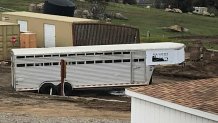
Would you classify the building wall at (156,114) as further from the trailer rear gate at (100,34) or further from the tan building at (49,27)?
the tan building at (49,27)

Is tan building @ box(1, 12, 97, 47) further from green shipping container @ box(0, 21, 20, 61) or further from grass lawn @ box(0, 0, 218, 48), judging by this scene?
grass lawn @ box(0, 0, 218, 48)

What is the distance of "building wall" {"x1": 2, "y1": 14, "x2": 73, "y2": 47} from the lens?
34656 millimetres

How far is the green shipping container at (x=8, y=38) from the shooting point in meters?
34.9

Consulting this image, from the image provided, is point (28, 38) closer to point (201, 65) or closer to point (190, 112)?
point (201, 65)

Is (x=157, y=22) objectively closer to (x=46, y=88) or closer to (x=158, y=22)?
(x=158, y=22)

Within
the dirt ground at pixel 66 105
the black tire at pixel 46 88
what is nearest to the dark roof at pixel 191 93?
the dirt ground at pixel 66 105

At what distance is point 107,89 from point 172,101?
1534cm

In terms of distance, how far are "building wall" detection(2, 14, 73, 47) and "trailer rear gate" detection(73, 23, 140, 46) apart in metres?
0.57

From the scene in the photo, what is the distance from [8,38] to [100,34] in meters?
6.33

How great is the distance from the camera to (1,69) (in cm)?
3422

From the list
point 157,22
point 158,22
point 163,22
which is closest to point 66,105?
point 157,22

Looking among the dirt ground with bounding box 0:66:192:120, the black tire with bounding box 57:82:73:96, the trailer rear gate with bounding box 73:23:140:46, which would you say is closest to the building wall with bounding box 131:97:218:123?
the dirt ground with bounding box 0:66:192:120

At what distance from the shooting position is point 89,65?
91.8 ft

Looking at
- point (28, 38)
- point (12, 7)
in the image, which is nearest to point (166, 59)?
point (28, 38)
